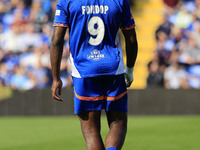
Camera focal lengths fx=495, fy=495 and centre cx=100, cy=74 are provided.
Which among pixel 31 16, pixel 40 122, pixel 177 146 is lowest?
pixel 40 122

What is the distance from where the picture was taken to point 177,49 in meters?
15.8

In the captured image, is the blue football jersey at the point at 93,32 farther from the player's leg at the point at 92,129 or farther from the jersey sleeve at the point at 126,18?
the player's leg at the point at 92,129

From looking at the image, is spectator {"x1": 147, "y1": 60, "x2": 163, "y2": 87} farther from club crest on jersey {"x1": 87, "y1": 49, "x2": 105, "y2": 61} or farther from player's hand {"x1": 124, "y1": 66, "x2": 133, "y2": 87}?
club crest on jersey {"x1": 87, "y1": 49, "x2": 105, "y2": 61}

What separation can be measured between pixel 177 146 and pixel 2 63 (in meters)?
9.36

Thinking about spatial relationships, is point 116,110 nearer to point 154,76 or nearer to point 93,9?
→ point 93,9

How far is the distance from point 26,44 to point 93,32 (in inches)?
491

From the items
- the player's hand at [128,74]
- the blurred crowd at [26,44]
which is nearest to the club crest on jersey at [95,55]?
the player's hand at [128,74]

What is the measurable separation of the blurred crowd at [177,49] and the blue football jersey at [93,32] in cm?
1126

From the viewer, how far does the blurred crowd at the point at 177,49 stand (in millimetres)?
15453

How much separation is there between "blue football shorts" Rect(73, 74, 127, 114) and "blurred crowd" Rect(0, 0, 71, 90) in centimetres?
1111

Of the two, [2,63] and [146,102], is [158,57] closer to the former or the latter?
[146,102]

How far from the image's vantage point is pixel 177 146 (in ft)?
26.5

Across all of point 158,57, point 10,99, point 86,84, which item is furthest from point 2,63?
point 86,84

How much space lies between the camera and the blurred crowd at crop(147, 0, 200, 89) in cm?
1545
